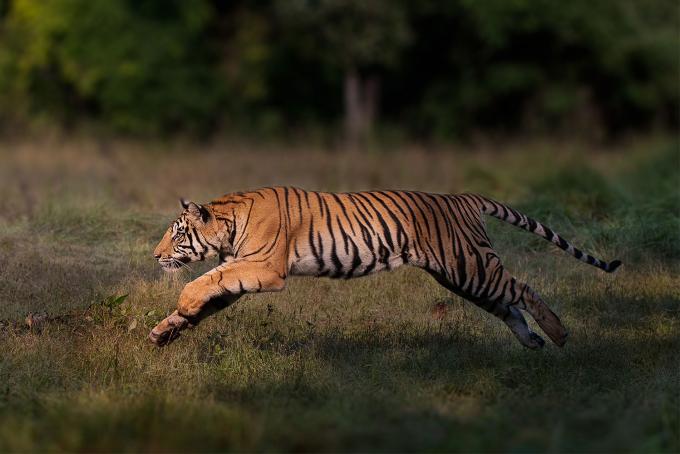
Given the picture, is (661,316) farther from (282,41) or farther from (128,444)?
(282,41)

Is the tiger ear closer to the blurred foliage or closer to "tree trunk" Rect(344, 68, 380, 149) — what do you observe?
"tree trunk" Rect(344, 68, 380, 149)

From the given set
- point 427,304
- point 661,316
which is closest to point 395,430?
point 427,304

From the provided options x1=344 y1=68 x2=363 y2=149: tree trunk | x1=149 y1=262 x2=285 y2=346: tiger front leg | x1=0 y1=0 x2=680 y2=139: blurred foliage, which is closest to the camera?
x1=149 y1=262 x2=285 y2=346: tiger front leg

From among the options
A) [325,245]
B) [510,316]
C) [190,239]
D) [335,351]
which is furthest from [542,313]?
[190,239]

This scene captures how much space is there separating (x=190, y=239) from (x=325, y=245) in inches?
39.1

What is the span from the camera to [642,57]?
102 feet

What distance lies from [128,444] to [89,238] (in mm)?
6115

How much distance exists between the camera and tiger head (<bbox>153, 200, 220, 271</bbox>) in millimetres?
8188

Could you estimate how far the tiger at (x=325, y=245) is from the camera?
799 centimetres

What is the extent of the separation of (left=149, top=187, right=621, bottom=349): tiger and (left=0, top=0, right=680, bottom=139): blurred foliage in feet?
68.1

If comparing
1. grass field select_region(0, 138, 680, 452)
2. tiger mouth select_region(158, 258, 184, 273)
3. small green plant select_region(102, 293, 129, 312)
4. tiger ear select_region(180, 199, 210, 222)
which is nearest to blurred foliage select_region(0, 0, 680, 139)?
grass field select_region(0, 138, 680, 452)

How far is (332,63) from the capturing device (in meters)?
31.7

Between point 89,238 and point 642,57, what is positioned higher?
point 642,57

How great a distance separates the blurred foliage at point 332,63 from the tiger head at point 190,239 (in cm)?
2090
